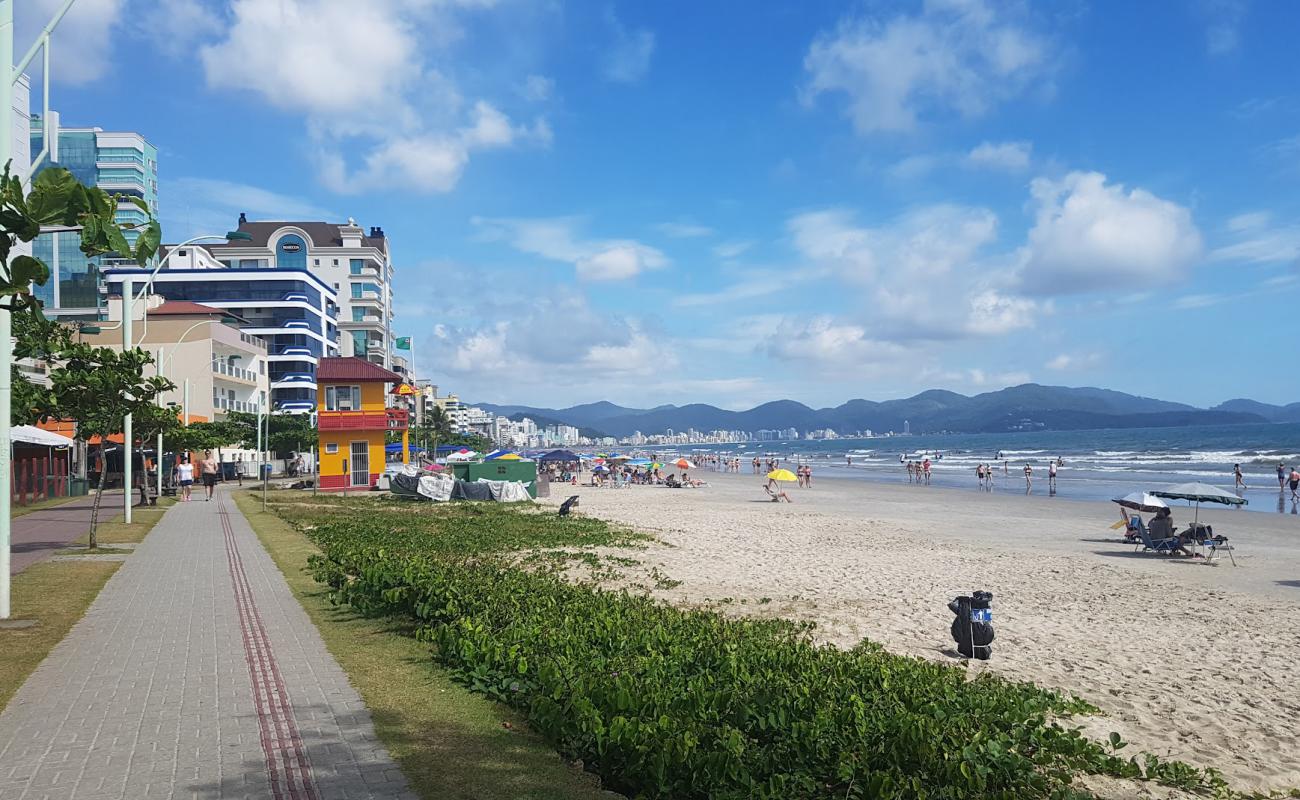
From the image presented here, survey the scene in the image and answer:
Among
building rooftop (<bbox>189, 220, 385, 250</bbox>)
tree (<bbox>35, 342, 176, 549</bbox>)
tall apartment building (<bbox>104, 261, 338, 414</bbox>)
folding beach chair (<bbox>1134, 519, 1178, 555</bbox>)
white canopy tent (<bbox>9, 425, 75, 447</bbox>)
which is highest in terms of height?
building rooftop (<bbox>189, 220, 385, 250</bbox>)

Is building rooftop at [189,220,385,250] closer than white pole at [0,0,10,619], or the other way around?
white pole at [0,0,10,619]

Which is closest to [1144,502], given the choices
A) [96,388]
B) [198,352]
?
[96,388]

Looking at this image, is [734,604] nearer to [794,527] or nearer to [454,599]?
[454,599]

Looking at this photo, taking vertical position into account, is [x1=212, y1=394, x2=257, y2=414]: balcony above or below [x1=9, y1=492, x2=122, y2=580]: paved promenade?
above

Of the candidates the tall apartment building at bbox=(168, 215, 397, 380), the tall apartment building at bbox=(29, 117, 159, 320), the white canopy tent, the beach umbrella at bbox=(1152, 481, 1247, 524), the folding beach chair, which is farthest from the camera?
the tall apartment building at bbox=(168, 215, 397, 380)

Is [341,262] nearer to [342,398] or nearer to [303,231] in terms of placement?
[303,231]

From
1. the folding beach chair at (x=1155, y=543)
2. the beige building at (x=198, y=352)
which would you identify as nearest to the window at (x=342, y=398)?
the beige building at (x=198, y=352)

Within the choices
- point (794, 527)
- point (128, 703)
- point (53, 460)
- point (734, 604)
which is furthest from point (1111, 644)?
point (53, 460)

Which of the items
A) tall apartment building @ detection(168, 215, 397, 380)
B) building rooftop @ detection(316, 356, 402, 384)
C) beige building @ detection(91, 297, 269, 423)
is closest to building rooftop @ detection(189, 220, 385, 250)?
tall apartment building @ detection(168, 215, 397, 380)

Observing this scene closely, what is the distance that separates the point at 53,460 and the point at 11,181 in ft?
113

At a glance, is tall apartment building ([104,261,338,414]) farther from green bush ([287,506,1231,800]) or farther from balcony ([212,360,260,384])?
green bush ([287,506,1231,800])

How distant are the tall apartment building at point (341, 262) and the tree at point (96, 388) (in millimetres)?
75631

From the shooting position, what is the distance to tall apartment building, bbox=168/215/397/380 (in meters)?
93.9

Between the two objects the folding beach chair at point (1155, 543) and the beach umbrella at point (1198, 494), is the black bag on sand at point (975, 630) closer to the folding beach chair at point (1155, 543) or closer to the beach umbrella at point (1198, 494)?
the folding beach chair at point (1155, 543)
